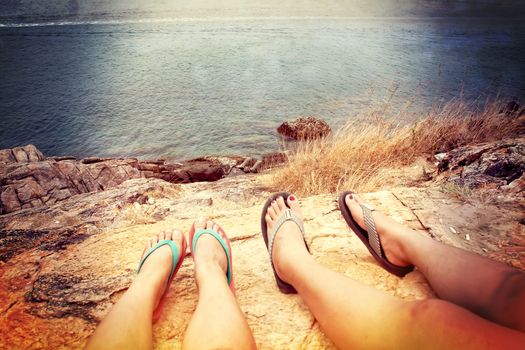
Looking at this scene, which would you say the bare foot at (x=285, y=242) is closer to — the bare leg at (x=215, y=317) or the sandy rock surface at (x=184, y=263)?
the sandy rock surface at (x=184, y=263)

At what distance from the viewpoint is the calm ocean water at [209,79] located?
6554mm

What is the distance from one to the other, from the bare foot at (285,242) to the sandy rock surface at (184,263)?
0.11m

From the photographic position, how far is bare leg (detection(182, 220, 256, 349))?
2.93 ft

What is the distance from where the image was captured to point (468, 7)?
21.6m

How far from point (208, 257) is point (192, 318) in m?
0.41

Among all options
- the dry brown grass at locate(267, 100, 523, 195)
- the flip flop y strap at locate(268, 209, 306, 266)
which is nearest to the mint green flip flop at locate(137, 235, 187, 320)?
the flip flop y strap at locate(268, 209, 306, 266)

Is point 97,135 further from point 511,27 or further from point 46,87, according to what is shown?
point 511,27

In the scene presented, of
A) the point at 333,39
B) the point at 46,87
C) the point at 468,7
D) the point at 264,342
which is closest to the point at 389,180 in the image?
the point at 264,342

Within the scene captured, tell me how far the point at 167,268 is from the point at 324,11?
72.3ft

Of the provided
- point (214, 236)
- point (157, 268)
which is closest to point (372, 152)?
point (214, 236)

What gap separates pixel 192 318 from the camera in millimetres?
1004

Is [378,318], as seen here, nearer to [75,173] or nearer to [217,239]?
[217,239]

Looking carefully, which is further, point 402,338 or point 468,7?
point 468,7

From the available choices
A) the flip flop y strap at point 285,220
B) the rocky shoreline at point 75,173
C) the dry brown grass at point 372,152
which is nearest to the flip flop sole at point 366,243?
the flip flop y strap at point 285,220
